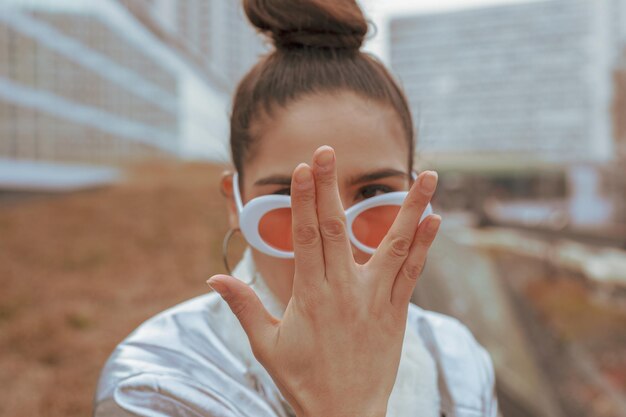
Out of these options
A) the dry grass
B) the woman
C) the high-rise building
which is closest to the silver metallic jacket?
the woman

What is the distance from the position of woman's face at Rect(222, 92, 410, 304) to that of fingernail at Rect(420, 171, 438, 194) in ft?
0.95

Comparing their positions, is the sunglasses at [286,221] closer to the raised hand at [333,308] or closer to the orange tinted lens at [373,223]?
the orange tinted lens at [373,223]

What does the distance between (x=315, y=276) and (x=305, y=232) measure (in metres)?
0.06

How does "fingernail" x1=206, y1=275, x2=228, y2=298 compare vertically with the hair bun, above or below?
below

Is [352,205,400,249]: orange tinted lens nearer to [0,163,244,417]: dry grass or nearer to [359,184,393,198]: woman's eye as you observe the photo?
[359,184,393,198]: woman's eye

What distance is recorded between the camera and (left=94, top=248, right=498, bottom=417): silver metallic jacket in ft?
2.97

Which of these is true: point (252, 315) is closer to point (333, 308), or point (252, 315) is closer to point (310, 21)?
point (333, 308)

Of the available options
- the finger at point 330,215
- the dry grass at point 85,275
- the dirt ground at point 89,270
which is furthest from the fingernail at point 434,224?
the dry grass at point 85,275

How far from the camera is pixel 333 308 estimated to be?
2.34ft

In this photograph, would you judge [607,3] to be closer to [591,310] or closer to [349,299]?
[591,310]

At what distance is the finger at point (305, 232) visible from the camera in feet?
2.19

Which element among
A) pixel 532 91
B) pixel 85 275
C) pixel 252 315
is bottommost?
pixel 85 275

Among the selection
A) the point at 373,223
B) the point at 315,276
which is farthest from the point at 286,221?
the point at 315,276

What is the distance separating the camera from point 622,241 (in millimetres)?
9922
